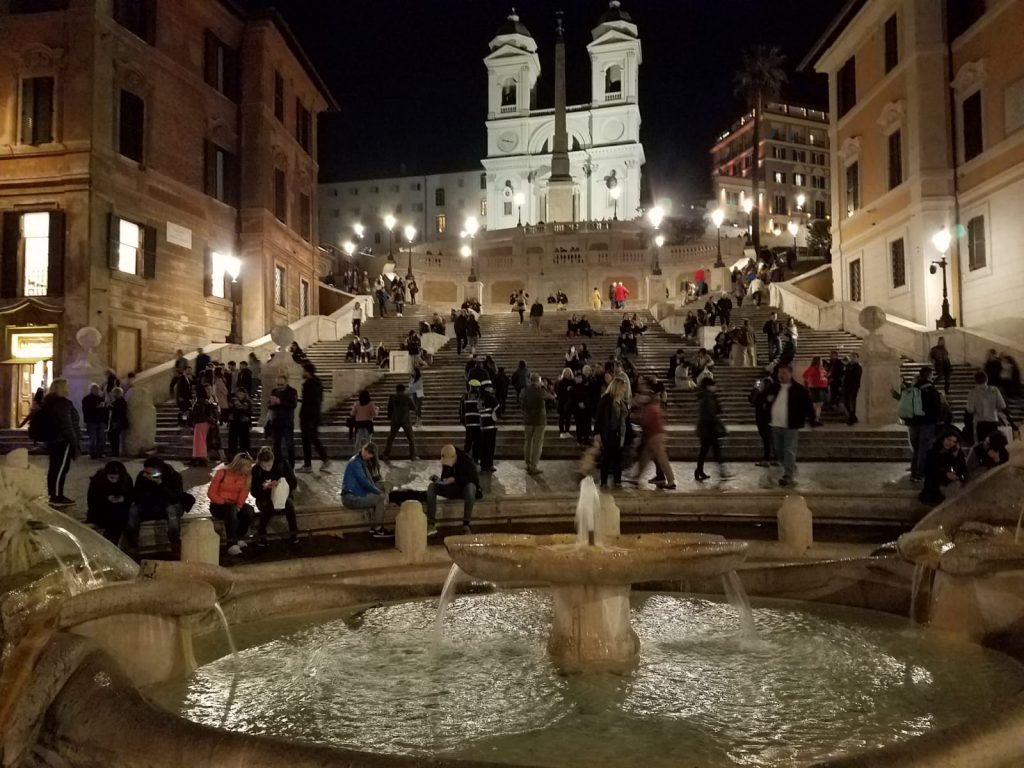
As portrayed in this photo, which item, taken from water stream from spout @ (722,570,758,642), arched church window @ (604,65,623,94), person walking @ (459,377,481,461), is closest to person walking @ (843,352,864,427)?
person walking @ (459,377,481,461)

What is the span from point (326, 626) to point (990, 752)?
4.56 metres

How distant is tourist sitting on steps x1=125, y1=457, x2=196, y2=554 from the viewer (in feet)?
27.4

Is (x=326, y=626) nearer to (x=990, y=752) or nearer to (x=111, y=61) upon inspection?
(x=990, y=752)

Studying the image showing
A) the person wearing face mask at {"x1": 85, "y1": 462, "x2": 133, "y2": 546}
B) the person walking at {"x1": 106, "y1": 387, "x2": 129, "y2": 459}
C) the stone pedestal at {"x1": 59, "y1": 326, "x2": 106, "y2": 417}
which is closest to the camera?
the person wearing face mask at {"x1": 85, "y1": 462, "x2": 133, "y2": 546}

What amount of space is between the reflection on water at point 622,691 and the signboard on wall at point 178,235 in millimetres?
23152

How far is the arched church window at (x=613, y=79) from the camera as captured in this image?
257 feet

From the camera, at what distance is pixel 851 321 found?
85.3 feet

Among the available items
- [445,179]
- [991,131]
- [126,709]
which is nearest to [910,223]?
[991,131]

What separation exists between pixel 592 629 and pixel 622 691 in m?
0.55

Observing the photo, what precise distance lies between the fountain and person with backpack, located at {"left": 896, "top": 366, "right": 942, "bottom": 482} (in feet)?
22.2

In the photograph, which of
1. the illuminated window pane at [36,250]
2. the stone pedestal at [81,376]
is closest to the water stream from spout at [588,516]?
the stone pedestal at [81,376]

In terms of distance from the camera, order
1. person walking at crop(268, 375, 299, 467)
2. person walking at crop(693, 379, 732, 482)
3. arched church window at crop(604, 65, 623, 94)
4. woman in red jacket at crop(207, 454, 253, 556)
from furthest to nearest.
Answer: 1. arched church window at crop(604, 65, 623, 94)
2. person walking at crop(268, 375, 299, 467)
3. person walking at crop(693, 379, 732, 482)
4. woman in red jacket at crop(207, 454, 253, 556)

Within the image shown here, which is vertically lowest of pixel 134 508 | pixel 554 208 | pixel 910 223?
pixel 134 508

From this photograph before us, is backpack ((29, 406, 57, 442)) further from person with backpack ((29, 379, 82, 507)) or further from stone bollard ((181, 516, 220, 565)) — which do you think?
stone bollard ((181, 516, 220, 565))
